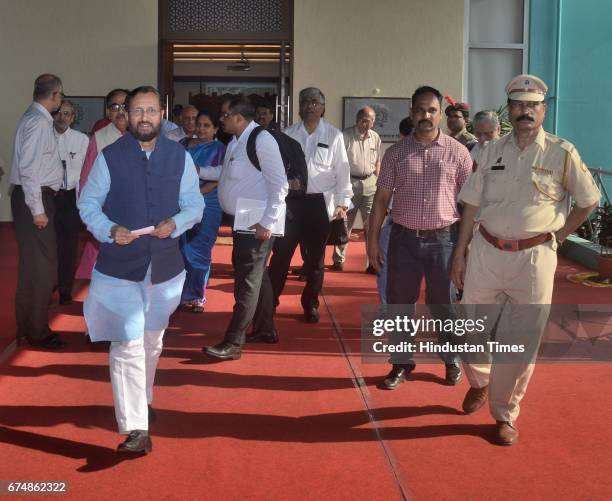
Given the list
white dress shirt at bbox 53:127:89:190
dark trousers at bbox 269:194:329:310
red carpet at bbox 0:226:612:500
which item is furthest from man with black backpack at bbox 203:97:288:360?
white dress shirt at bbox 53:127:89:190

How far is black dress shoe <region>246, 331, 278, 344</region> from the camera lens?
20.4 ft

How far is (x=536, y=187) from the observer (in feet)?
13.7

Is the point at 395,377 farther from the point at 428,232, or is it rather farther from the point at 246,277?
the point at 246,277

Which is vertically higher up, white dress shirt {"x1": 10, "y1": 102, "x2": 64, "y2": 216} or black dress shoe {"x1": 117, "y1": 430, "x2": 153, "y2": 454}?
white dress shirt {"x1": 10, "y1": 102, "x2": 64, "y2": 216}

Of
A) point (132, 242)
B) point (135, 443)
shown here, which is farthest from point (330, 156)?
point (135, 443)

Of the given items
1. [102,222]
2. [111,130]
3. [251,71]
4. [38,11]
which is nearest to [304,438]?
[102,222]

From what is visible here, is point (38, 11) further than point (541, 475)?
Yes

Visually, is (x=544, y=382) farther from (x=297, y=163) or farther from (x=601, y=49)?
(x=601, y=49)

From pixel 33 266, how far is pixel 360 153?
4.41 m

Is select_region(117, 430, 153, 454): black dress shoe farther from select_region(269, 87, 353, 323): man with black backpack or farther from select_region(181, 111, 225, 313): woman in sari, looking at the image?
select_region(181, 111, 225, 313): woman in sari

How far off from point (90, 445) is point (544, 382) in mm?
2657

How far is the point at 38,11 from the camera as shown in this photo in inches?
500

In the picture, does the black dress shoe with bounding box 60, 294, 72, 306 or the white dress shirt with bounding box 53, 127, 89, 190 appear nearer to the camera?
the white dress shirt with bounding box 53, 127, 89, 190

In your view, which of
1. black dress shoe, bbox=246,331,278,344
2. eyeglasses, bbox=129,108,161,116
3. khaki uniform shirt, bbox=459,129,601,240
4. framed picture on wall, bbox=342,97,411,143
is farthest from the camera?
framed picture on wall, bbox=342,97,411,143
